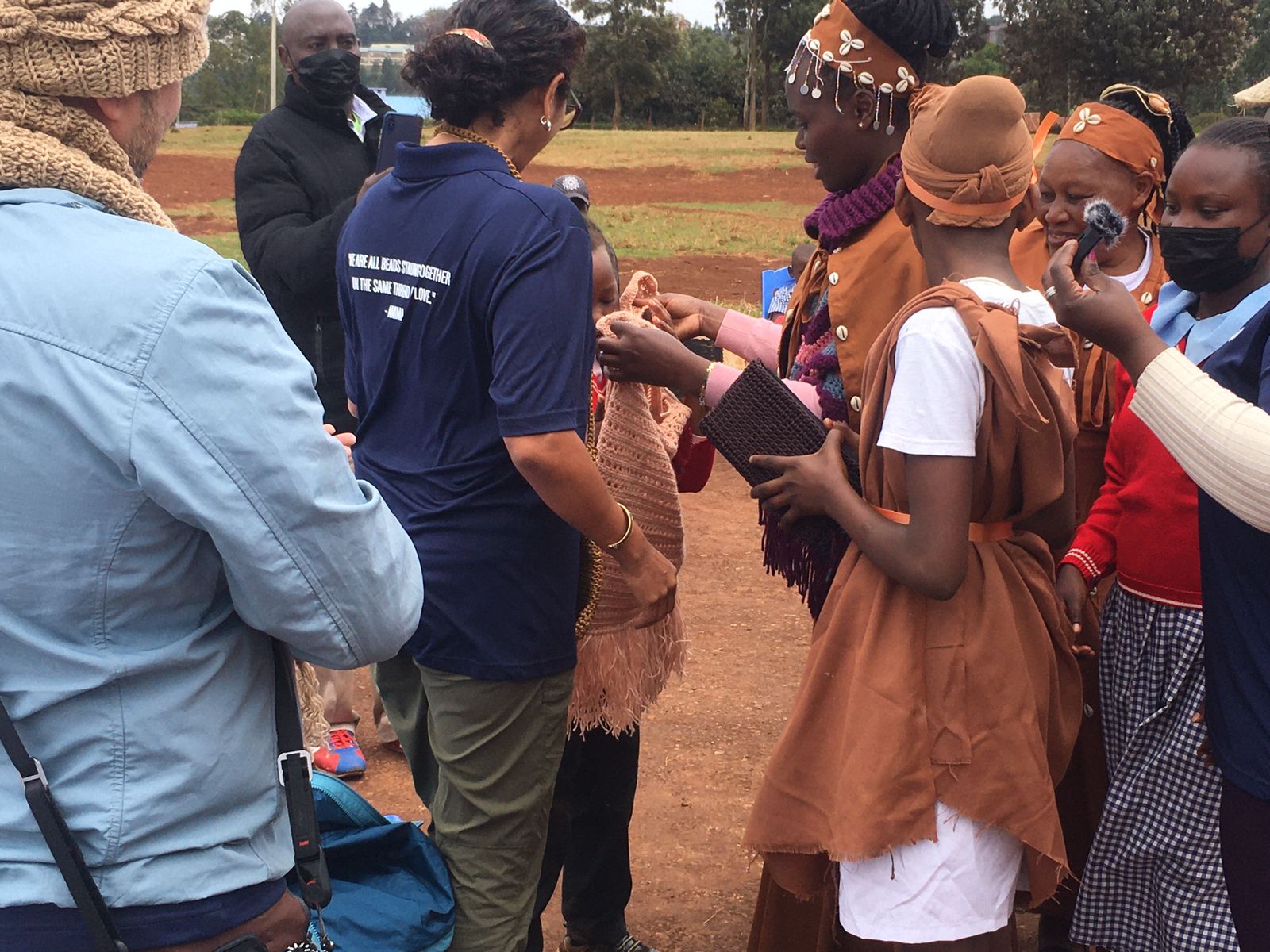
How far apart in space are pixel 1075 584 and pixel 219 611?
204 cm

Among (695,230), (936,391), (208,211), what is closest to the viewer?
(936,391)

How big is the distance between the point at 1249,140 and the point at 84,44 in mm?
2355

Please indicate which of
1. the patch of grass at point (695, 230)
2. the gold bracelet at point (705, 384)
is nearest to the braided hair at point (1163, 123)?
the gold bracelet at point (705, 384)

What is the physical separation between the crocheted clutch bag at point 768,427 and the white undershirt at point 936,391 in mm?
375

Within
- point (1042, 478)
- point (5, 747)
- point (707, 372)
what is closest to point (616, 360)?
point (707, 372)

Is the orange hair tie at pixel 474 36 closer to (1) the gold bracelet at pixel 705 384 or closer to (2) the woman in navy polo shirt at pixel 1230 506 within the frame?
(1) the gold bracelet at pixel 705 384

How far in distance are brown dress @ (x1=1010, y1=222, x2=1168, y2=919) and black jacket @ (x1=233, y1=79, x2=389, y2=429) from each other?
7.76 feet

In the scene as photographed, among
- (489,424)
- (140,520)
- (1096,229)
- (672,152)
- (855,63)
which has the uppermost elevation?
(855,63)

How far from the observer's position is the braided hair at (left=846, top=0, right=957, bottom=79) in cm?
281

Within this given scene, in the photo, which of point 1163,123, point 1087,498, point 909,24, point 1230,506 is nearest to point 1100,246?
point 1163,123

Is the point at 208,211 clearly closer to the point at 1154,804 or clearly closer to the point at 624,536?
the point at 624,536

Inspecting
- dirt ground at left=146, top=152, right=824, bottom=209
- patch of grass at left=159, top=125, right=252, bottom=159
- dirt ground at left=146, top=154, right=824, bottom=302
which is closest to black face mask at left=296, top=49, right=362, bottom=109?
dirt ground at left=146, top=154, right=824, bottom=302

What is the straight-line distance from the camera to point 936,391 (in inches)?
87.7

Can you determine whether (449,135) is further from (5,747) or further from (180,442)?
(5,747)
